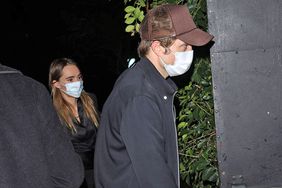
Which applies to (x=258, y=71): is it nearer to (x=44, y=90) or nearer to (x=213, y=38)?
(x=213, y=38)

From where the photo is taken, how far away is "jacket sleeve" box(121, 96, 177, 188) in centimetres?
220

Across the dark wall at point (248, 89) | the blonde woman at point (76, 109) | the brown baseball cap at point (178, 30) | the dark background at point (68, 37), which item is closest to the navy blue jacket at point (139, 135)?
the brown baseball cap at point (178, 30)

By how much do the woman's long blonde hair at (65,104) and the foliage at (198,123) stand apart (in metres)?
1.06

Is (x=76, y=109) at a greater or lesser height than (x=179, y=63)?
lesser

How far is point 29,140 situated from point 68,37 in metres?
16.0

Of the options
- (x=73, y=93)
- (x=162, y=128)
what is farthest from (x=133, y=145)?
(x=73, y=93)

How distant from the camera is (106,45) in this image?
1742 cm

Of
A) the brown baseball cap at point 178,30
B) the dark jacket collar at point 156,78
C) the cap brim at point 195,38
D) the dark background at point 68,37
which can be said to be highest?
the brown baseball cap at point 178,30

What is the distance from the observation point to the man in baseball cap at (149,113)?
2.21 metres

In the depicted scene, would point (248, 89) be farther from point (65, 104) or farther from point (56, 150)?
point (65, 104)

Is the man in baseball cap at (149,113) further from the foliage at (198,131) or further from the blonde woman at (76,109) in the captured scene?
the blonde woman at (76,109)

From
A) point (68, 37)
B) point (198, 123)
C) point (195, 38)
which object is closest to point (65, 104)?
point (198, 123)

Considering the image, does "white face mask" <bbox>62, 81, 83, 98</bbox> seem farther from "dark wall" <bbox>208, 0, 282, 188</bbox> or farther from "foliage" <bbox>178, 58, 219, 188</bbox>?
"dark wall" <bbox>208, 0, 282, 188</bbox>

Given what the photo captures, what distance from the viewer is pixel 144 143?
2195 millimetres
